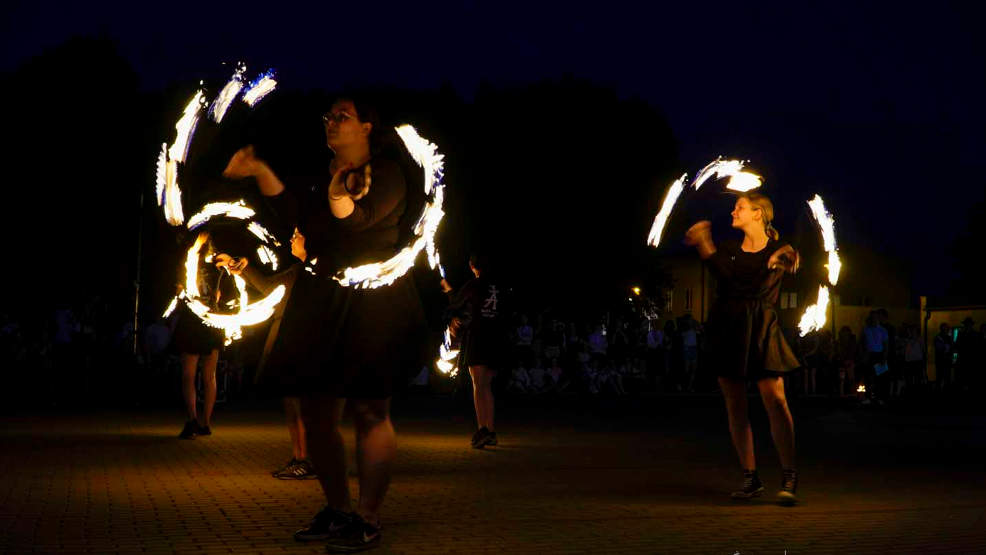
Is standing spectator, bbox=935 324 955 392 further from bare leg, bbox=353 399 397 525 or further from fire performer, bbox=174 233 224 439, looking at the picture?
bare leg, bbox=353 399 397 525

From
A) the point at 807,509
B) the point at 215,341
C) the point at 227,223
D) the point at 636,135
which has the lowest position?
the point at 807,509

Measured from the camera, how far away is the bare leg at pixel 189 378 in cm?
1433

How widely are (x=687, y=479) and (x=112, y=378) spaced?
52.5 ft

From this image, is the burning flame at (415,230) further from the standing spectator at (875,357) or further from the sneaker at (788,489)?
the standing spectator at (875,357)

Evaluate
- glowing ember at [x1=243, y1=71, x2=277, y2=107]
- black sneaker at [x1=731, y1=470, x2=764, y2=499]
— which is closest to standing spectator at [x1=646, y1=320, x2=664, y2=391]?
black sneaker at [x1=731, y1=470, x2=764, y2=499]

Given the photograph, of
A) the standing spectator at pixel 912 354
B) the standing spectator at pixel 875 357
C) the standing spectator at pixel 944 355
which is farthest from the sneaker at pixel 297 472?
the standing spectator at pixel 944 355

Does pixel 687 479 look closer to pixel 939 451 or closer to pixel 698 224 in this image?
pixel 698 224

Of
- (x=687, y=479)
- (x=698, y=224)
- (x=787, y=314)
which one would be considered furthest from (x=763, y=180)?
(x=787, y=314)

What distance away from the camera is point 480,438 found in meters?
13.5

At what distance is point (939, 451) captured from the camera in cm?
1430

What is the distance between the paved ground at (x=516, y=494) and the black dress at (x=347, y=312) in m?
0.88

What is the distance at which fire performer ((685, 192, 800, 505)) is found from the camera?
9188mm

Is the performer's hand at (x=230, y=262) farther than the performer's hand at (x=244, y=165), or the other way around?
the performer's hand at (x=230, y=262)

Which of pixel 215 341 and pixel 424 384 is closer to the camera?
pixel 215 341
